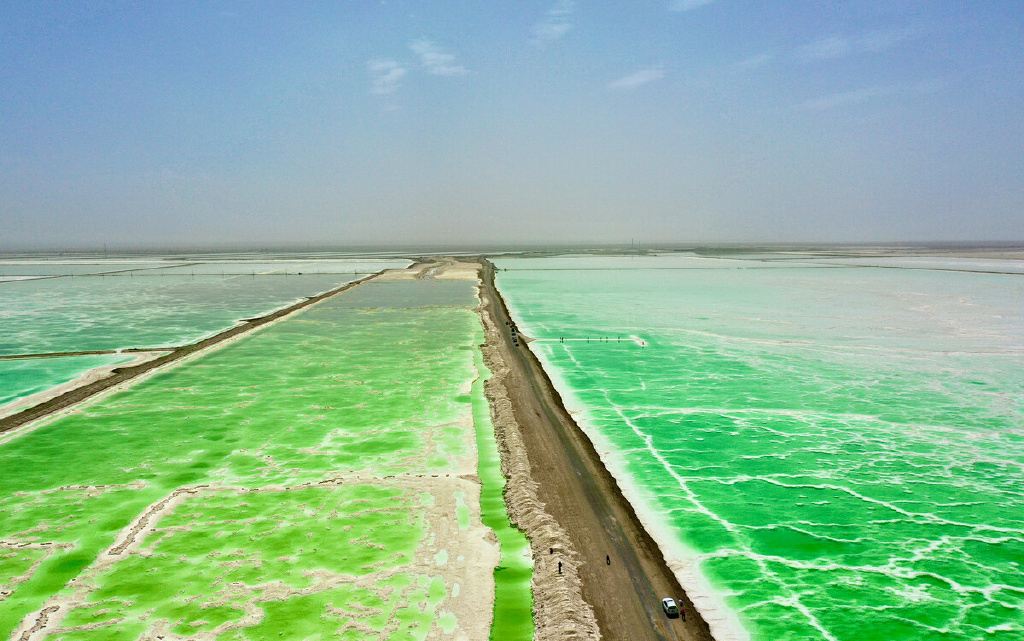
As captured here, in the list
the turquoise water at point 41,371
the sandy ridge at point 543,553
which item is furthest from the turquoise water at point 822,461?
the turquoise water at point 41,371

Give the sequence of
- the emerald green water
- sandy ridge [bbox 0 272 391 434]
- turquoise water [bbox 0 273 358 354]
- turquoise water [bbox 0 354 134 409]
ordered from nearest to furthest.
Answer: the emerald green water < sandy ridge [bbox 0 272 391 434] < turquoise water [bbox 0 354 134 409] < turquoise water [bbox 0 273 358 354]

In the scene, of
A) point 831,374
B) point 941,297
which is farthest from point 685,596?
point 941,297

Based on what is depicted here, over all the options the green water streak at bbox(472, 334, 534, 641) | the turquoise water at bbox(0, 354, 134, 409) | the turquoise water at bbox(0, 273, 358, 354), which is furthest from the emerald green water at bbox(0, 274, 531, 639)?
the turquoise water at bbox(0, 273, 358, 354)

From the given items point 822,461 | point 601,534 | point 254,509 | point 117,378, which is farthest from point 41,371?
point 822,461

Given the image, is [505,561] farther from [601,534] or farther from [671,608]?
[671,608]

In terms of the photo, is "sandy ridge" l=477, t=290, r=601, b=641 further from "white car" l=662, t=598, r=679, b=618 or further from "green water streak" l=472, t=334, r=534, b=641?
"white car" l=662, t=598, r=679, b=618

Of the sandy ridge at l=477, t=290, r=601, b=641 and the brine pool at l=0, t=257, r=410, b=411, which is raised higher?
the brine pool at l=0, t=257, r=410, b=411

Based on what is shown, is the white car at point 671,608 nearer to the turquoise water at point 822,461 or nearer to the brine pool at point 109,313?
the turquoise water at point 822,461
